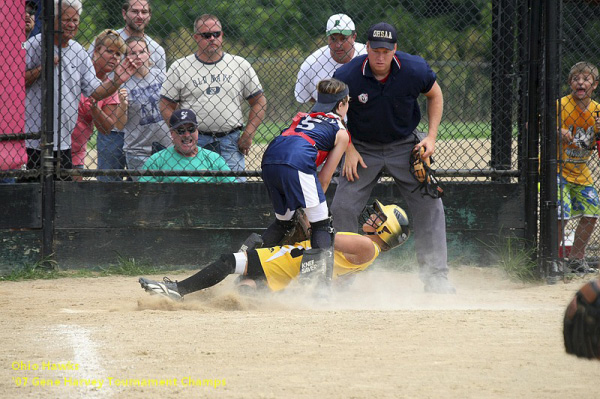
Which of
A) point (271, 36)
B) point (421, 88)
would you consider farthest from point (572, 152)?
point (271, 36)

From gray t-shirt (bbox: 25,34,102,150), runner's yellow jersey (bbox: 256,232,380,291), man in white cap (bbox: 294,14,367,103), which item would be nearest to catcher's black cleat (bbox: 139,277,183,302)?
runner's yellow jersey (bbox: 256,232,380,291)

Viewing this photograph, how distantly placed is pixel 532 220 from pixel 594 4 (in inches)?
110

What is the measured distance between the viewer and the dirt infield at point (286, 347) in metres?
3.56

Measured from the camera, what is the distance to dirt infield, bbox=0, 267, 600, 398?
11.7ft

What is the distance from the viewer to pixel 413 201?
634cm

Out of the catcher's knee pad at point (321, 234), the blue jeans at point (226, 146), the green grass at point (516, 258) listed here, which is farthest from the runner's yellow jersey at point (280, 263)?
the green grass at point (516, 258)

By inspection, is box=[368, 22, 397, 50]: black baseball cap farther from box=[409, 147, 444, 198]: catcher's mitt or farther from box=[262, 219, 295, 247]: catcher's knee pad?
box=[262, 219, 295, 247]: catcher's knee pad

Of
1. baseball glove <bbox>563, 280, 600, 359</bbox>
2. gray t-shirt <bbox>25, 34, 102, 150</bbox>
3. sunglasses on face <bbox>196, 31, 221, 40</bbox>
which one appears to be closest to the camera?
baseball glove <bbox>563, 280, 600, 359</bbox>

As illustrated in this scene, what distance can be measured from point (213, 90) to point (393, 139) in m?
1.88

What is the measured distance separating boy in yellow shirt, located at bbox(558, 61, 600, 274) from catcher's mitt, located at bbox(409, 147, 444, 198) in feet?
5.85

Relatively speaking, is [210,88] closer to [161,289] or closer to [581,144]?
[161,289]

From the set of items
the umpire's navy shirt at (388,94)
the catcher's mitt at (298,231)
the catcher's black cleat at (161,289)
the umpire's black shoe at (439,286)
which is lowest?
the umpire's black shoe at (439,286)

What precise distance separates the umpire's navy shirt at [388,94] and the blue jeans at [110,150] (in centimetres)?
245

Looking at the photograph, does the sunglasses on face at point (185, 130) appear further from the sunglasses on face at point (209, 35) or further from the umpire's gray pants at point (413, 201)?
the umpire's gray pants at point (413, 201)
